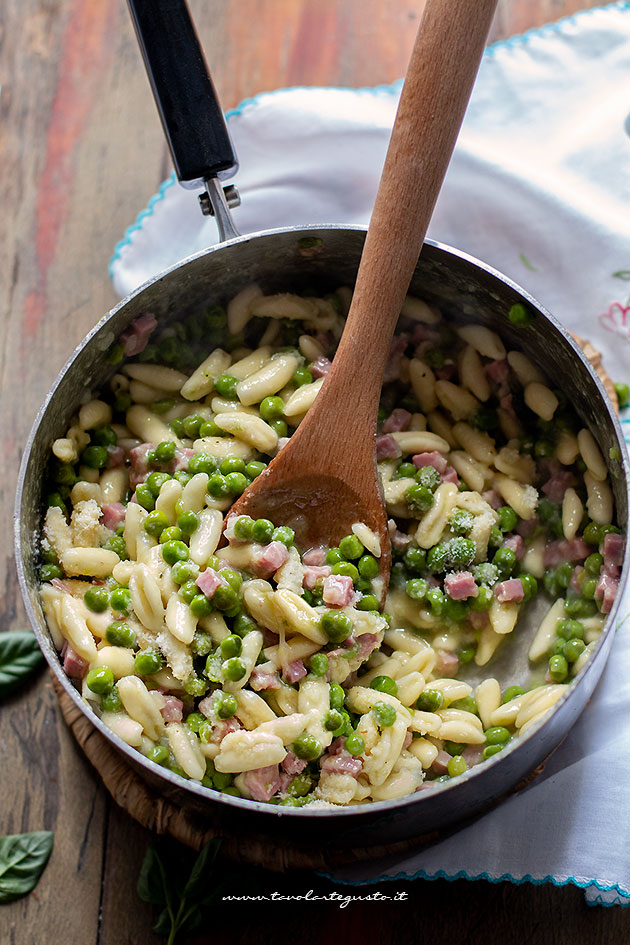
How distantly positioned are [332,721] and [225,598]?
30 cm

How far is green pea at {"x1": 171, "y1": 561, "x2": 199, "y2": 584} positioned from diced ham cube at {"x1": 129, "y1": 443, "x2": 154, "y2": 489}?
290 mm

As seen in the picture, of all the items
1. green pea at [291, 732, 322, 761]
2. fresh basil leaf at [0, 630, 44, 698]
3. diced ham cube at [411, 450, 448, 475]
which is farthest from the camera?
fresh basil leaf at [0, 630, 44, 698]

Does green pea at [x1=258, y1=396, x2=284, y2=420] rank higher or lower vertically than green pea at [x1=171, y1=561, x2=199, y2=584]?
higher

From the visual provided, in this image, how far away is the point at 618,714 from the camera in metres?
2.03

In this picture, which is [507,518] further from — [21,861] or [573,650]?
[21,861]

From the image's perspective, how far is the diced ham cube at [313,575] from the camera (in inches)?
76.9

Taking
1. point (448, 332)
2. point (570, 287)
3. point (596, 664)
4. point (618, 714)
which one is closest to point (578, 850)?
point (618, 714)

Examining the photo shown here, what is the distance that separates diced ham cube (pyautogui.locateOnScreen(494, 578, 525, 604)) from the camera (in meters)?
2.05

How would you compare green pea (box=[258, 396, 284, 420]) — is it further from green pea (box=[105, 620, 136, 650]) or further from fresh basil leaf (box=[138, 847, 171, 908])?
fresh basil leaf (box=[138, 847, 171, 908])

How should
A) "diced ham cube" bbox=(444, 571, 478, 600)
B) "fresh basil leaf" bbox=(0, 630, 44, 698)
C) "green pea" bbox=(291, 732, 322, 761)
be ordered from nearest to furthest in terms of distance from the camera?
"green pea" bbox=(291, 732, 322, 761)
"diced ham cube" bbox=(444, 571, 478, 600)
"fresh basil leaf" bbox=(0, 630, 44, 698)

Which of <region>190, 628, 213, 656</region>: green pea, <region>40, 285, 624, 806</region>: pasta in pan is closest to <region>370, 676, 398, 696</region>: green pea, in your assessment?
<region>40, 285, 624, 806</region>: pasta in pan

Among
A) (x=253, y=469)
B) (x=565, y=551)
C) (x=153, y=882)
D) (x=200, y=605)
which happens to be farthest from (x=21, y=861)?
(x=565, y=551)

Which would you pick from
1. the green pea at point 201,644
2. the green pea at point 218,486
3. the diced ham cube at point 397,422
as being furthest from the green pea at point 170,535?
the diced ham cube at point 397,422

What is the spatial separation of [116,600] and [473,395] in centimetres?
90
